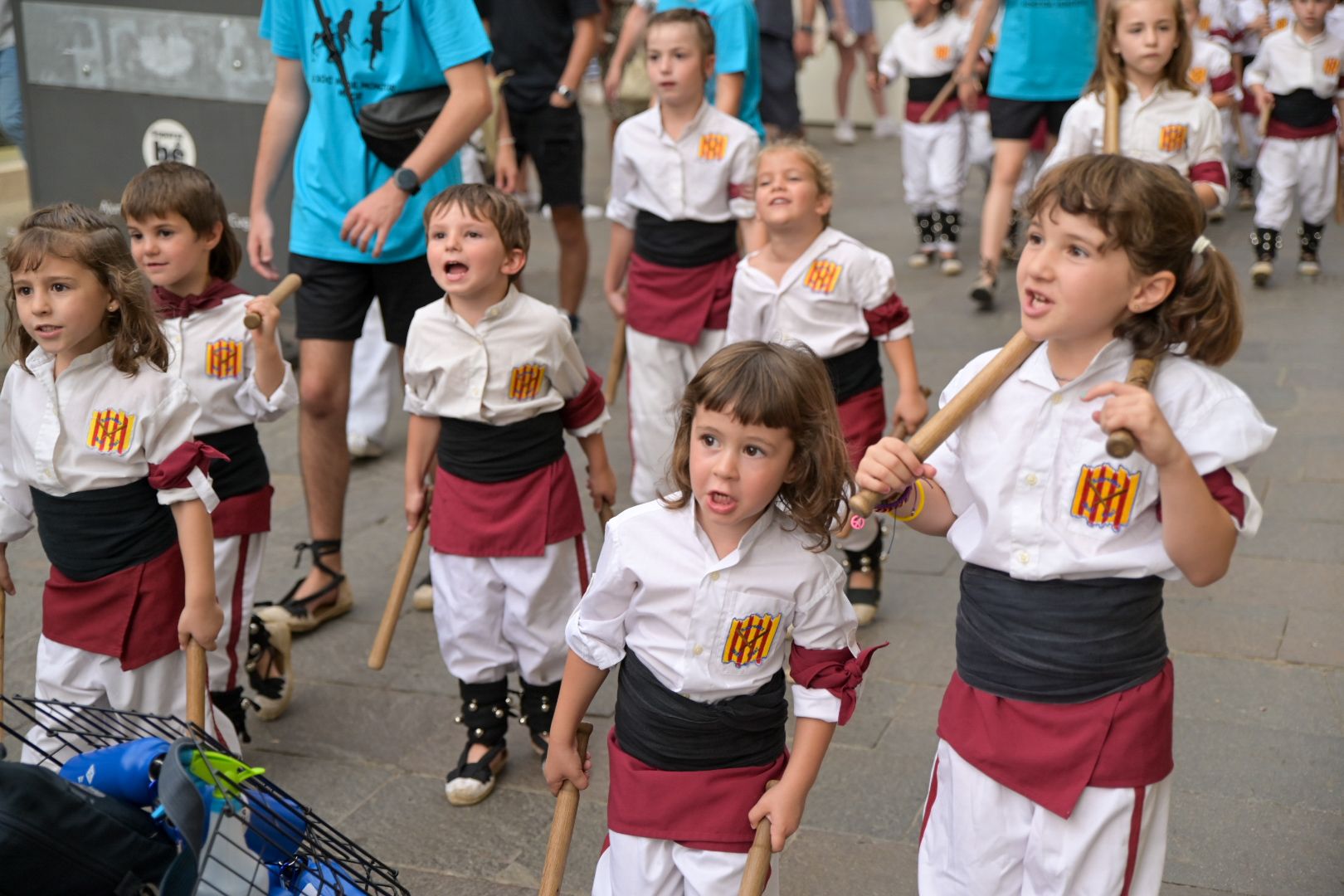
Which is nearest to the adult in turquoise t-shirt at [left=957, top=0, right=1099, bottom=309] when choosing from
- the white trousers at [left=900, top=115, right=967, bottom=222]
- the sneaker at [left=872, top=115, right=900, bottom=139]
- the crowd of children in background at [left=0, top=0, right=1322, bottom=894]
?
the white trousers at [left=900, top=115, right=967, bottom=222]

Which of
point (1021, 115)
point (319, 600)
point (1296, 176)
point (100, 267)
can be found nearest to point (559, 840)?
point (100, 267)

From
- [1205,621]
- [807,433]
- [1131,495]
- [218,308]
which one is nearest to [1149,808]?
[1131,495]

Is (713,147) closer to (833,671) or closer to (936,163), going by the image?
(833,671)

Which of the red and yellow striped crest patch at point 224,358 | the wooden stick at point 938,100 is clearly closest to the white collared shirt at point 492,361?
the red and yellow striped crest patch at point 224,358

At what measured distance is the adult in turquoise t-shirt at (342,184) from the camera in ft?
14.7

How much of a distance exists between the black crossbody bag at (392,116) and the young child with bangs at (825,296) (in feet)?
3.32

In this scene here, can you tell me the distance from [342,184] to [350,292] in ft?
1.06

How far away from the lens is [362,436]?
629cm

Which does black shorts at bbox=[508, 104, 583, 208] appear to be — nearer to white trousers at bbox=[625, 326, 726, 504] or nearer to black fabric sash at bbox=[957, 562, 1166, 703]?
white trousers at bbox=[625, 326, 726, 504]

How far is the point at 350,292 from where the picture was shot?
4660 millimetres

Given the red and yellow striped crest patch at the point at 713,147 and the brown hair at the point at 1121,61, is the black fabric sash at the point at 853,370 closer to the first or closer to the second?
the red and yellow striped crest patch at the point at 713,147

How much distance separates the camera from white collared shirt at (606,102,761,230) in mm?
5254

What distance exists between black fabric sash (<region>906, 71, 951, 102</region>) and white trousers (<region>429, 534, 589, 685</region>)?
6.29 m

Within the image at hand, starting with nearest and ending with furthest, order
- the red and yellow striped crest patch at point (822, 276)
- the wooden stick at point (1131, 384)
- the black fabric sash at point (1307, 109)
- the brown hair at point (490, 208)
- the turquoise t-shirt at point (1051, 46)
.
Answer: the wooden stick at point (1131, 384), the brown hair at point (490, 208), the red and yellow striped crest patch at point (822, 276), the turquoise t-shirt at point (1051, 46), the black fabric sash at point (1307, 109)
